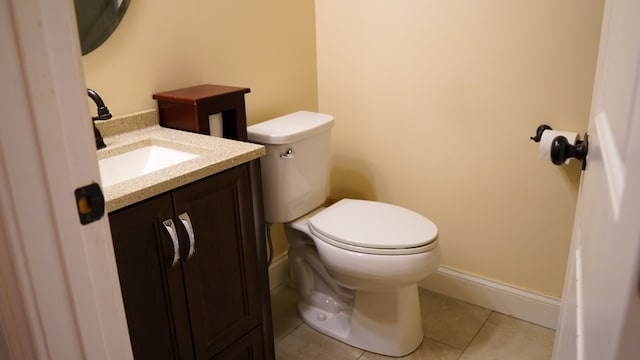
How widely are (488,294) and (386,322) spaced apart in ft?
1.76

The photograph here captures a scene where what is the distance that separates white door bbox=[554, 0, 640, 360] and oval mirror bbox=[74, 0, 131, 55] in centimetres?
132

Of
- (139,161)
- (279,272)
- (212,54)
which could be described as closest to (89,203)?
(139,161)

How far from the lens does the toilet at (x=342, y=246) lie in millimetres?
1703

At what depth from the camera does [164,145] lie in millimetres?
1547

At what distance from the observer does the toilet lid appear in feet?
5.57

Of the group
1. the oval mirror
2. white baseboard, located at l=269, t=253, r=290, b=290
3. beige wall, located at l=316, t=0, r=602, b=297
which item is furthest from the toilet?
the oval mirror

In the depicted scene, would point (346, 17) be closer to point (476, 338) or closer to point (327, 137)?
point (327, 137)

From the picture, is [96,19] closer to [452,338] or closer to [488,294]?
[452,338]

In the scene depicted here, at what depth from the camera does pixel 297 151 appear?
1841 millimetres

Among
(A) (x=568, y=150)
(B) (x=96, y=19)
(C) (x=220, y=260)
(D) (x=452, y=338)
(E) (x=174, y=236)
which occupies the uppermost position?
(B) (x=96, y=19)

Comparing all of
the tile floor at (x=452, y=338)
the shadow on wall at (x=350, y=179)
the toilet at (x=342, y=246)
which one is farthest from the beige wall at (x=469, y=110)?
the toilet at (x=342, y=246)

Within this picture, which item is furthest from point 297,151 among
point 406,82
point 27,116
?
point 27,116

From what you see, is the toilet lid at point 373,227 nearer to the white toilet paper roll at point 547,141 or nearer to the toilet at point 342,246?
the toilet at point 342,246

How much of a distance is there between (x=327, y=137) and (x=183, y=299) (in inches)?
35.3
